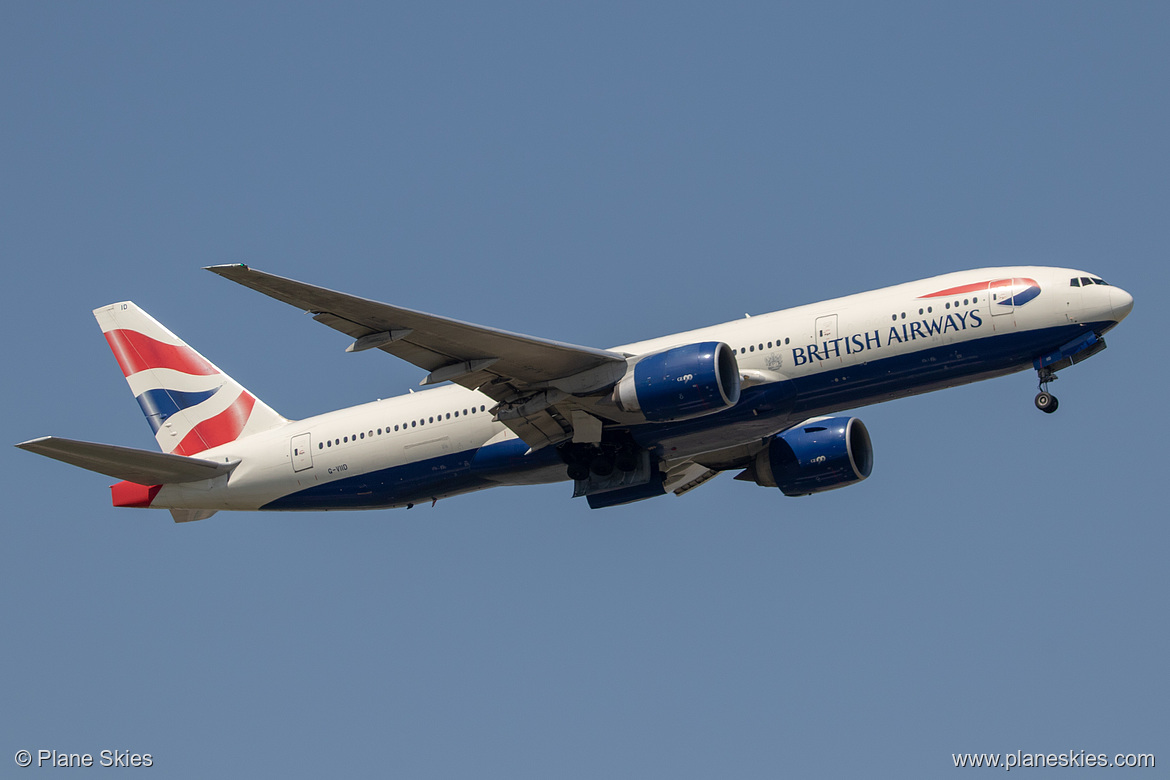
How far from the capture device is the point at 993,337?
32531 millimetres

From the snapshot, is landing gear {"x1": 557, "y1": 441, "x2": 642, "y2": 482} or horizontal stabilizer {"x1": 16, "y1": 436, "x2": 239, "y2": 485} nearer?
horizontal stabilizer {"x1": 16, "y1": 436, "x2": 239, "y2": 485}

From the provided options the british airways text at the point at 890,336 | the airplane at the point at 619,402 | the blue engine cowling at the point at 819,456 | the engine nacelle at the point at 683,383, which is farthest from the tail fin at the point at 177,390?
the british airways text at the point at 890,336

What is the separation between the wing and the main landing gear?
33.2ft

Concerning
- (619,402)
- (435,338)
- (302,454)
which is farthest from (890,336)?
(302,454)

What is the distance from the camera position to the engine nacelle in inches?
1252

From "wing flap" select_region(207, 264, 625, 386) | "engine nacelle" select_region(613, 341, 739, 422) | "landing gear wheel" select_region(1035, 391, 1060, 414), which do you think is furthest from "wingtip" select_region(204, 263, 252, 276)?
"landing gear wheel" select_region(1035, 391, 1060, 414)

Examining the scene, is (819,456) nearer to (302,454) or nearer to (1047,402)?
(1047,402)

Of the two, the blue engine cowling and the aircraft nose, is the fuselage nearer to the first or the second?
the aircraft nose

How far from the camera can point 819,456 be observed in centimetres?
3831

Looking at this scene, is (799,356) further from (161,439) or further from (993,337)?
(161,439)

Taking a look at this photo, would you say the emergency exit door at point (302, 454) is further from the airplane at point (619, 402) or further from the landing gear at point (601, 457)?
the landing gear at point (601, 457)

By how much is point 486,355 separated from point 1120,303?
15.1 m

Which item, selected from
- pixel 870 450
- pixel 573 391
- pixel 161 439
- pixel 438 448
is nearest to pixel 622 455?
pixel 573 391

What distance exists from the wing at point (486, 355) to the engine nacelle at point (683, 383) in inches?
35.9
